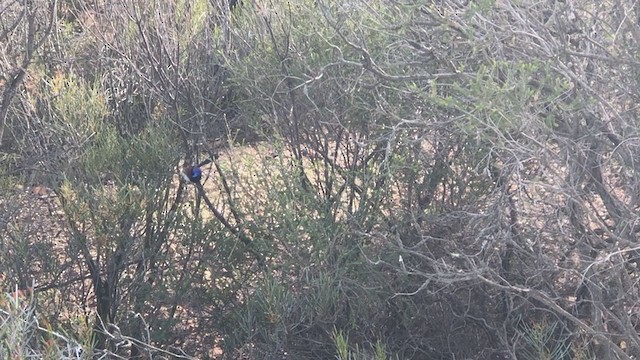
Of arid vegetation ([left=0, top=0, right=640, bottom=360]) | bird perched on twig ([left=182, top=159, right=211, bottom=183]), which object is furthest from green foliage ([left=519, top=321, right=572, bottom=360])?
bird perched on twig ([left=182, top=159, right=211, bottom=183])

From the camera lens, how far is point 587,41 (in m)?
4.06

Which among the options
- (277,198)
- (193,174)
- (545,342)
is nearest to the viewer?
(545,342)

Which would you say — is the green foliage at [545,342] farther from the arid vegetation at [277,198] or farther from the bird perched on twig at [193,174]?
the bird perched on twig at [193,174]

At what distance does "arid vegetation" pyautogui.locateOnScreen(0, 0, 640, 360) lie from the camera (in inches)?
182

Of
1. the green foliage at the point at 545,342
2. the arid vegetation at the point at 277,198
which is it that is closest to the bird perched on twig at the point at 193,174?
the arid vegetation at the point at 277,198

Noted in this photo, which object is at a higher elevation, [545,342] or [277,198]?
[277,198]

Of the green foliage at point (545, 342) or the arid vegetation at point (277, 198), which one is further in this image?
the arid vegetation at point (277, 198)

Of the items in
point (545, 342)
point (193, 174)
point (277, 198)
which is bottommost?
point (545, 342)

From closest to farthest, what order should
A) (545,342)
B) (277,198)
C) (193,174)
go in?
(545,342) → (277,198) → (193,174)

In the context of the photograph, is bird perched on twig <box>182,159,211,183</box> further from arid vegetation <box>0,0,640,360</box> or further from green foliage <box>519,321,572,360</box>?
green foliage <box>519,321,572,360</box>

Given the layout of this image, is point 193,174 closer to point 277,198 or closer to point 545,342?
point 277,198

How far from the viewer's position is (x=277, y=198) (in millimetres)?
5254

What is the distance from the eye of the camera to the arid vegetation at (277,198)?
4.63 metres

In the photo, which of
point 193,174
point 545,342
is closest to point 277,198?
point 193,174
